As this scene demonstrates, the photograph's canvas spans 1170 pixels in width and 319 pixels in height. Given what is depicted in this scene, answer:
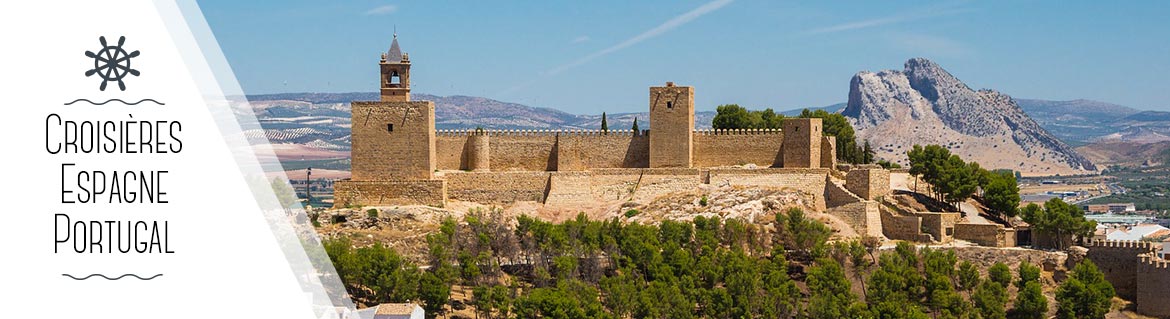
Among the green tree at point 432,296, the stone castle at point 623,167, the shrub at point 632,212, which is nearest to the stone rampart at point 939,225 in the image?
the stone castle at point 623,167

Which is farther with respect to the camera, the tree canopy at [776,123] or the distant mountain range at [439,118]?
the distant mountain range at [439,118]

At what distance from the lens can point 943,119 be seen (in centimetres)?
12200

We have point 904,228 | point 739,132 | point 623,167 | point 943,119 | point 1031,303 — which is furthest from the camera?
point 943,119

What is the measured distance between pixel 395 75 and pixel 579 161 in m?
4.86

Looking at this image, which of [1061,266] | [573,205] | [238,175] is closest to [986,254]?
[1061,266]

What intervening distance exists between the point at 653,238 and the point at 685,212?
1.84m

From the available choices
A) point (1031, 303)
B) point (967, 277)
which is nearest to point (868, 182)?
point (967, 277)

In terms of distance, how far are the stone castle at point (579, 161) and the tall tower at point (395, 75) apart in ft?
0.07

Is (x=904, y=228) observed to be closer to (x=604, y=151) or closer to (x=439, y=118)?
(x=604, y=151)

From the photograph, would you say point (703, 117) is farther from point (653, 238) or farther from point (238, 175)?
point (238, 175)

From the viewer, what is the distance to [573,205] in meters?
36.4

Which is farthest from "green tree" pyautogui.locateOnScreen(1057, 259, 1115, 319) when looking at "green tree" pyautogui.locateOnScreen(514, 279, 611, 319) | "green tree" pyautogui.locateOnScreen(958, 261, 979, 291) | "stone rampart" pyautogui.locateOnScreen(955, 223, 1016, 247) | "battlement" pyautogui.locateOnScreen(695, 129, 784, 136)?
"green tree" pyautogui.locateOnScreen(514, 279, 611, 319)

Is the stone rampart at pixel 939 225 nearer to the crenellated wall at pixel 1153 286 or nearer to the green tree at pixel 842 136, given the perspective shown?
the crenellated wall at pixel 1153 286

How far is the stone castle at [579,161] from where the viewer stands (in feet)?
116
